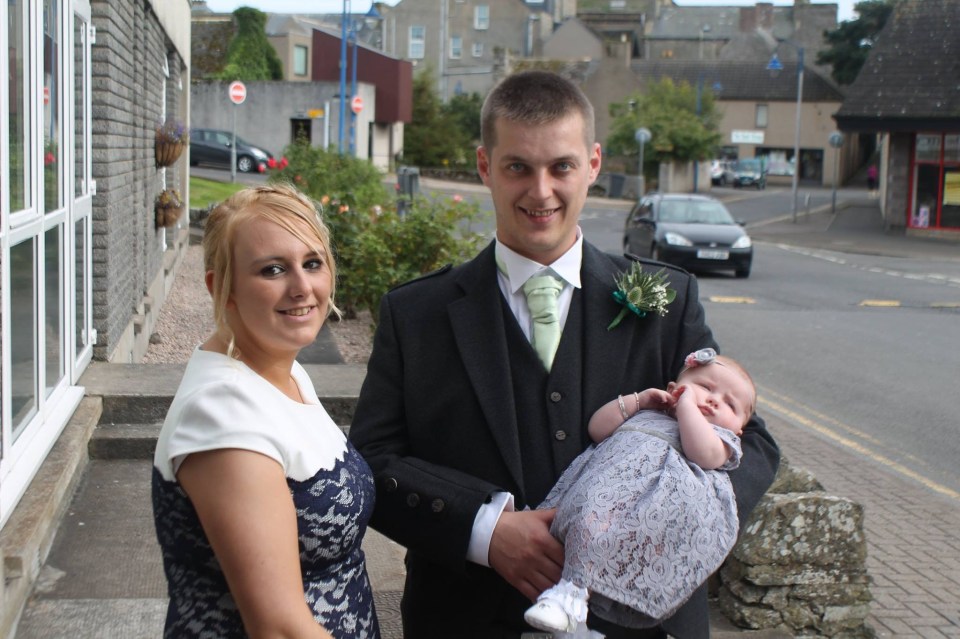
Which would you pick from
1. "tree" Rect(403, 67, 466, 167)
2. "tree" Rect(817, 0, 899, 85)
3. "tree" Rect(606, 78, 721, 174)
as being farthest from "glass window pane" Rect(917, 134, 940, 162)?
"tree" Rect(817, 0, 899, 85)

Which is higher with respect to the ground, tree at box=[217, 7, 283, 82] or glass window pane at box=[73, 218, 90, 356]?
tree at box=[217, 7, 283, 82]

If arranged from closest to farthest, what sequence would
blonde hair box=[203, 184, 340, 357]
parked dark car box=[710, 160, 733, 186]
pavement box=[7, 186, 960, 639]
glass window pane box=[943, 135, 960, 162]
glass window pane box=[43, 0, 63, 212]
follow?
blonde hair box=[203, 184, 340, 357], pavement box=[7, 186, 960, 639], glass window pane box=[43, 0, 63, 212], glass window pane box=[943, 135, 960, 162], parked dark car box=[710, 160, 733, 186]

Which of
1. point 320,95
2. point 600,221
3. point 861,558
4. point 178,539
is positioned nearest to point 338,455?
point 178,539

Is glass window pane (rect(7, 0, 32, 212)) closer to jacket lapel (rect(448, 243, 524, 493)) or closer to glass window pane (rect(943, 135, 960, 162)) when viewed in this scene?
jacket lapel (rect(448, 243, 524, 493))

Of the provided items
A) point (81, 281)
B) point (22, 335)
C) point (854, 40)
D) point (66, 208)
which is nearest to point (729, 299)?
point (81, 281)

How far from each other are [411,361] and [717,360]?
728 millimetres

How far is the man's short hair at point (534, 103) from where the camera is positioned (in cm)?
258

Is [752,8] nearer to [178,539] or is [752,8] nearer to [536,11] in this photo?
[536,11]

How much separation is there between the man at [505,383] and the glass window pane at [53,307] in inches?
146

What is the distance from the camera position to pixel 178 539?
214 centimetres

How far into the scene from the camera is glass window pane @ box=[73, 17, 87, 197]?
700 cm

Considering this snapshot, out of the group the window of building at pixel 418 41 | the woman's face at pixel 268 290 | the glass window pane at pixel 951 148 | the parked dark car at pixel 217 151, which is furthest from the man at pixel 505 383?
the window of building at pixel 418 41

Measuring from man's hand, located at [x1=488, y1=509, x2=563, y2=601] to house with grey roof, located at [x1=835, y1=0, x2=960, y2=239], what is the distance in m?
32.2

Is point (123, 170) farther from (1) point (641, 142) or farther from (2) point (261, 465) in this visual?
(1) point (641, 142)
